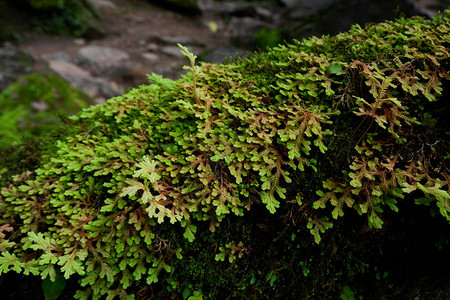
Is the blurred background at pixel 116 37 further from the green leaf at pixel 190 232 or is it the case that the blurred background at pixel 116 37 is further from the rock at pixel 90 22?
the green leaf at pixel 190 232

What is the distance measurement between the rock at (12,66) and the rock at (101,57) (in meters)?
1.61

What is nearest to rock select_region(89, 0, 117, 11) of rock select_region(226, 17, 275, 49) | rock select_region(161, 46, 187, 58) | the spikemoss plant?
rock select_region(161, 46, 187, 58)

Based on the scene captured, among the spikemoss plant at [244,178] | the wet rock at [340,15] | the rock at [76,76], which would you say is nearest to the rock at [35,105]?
the rock at [76,76]

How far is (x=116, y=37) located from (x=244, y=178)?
1111cm

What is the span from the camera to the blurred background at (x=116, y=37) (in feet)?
18.1

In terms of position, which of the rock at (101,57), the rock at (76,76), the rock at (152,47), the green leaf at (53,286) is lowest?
the rock at (152,47)

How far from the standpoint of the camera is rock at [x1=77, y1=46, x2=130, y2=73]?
8891mm

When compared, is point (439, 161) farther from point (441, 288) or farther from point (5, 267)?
point (5, 267)

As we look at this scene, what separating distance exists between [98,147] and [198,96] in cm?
93

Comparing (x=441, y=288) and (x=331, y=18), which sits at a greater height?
(x=331, y=18)

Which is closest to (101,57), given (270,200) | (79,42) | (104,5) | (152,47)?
(79,42)

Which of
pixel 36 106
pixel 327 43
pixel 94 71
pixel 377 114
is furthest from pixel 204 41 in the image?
pixel 377 114

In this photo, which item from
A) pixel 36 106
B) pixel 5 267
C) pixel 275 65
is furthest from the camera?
pixel 36 106

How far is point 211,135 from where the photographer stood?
216cm
